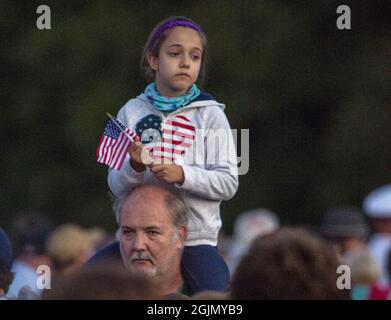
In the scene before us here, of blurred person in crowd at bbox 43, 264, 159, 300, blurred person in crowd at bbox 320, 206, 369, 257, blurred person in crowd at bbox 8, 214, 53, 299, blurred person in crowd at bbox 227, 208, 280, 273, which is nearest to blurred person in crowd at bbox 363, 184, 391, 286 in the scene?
blurred person in crowd at bbox 320, 206, 369, 257

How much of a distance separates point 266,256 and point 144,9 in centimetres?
1121

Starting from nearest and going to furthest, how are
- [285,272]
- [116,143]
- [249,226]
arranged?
[285,272] < [116,143] < [249,226]

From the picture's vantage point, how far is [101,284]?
4.20 meters

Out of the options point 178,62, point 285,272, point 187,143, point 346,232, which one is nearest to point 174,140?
point 187,143

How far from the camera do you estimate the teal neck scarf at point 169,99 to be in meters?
5.93

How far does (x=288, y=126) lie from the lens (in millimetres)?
16109

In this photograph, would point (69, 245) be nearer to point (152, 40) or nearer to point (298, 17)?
point (152, 40)

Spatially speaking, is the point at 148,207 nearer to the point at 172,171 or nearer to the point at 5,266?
the point at 172,171

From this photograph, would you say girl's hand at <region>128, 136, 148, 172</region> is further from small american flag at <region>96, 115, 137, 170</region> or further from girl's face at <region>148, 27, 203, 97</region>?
girl's face at <region>148, 27, 203, 97</region>

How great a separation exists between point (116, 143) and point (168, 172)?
25 centimetres

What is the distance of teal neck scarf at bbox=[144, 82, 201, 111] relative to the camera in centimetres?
593

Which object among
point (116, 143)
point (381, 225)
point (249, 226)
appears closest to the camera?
point (116, 143)

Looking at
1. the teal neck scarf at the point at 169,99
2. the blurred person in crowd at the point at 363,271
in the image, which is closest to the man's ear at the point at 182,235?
the teal neck scarf at the point at 169,99
